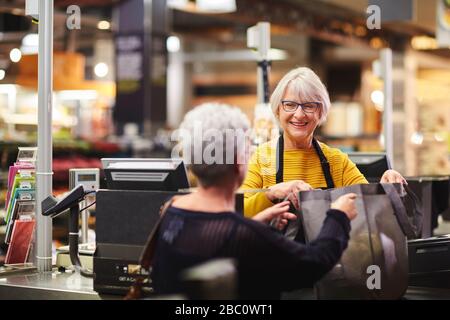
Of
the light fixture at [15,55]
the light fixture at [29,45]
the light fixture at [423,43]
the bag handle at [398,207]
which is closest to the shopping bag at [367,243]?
the bag handle at [398,207]

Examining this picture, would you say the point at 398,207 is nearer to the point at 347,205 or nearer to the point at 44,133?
the point at 347,205

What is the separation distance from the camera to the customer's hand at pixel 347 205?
2611mm

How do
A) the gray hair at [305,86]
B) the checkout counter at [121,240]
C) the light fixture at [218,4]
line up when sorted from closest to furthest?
the checkout counter at [121,240] < the gray hair at [305,86] < the light fixture at [218,4]

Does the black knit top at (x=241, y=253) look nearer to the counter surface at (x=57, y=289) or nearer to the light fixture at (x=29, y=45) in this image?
the counter surface at (x=57, y=289)

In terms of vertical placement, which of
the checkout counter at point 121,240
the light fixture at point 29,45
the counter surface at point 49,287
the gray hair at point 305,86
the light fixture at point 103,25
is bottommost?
the counter surface at point 49,287

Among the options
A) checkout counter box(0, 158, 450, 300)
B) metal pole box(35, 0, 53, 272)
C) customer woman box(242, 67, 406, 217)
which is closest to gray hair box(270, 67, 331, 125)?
customer woman box(242, 67, 406, 217)

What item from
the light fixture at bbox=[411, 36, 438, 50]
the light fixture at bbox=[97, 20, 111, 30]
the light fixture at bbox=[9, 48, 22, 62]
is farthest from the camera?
the light fixture at bbox=[411, 36, 438, 50]

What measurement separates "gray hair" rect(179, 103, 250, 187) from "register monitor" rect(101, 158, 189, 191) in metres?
0.55

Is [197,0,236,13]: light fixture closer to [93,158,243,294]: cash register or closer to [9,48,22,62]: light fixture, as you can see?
[9,48,22,62]: light fixture

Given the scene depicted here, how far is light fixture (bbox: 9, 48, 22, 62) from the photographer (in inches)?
300

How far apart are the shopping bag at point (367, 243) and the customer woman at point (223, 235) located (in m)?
0.18

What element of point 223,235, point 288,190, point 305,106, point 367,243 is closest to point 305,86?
point 305,106

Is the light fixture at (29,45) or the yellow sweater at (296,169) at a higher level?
the light fixture at (29,45)
